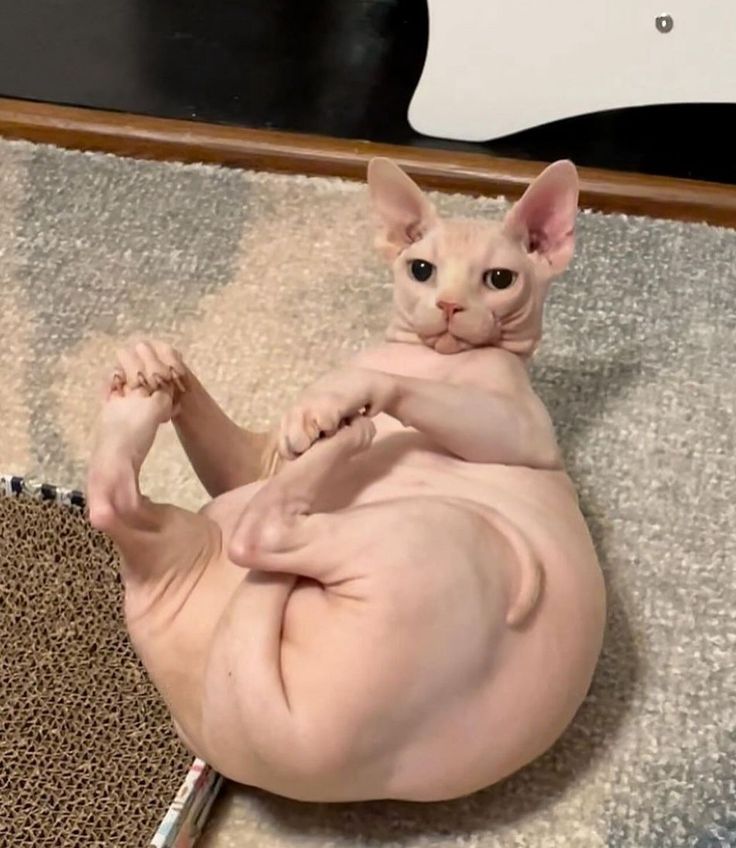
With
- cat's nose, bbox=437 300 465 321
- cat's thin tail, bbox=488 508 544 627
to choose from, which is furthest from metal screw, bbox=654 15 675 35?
cat's thin tail, bbox=488 508 544 627

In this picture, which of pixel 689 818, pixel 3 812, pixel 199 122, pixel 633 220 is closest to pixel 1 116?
pixel 199 122

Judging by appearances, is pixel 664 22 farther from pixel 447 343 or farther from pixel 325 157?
pixel 447 343

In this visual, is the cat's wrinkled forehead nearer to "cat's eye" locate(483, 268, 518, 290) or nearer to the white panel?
"cat's eye" locate(483, 268, 518, 290)

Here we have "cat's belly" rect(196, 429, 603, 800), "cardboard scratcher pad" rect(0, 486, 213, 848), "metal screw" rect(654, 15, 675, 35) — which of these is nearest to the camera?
"cat's belly" rect(196, 429, 603, 800)

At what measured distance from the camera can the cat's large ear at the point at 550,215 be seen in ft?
2.56

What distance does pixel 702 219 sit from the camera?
120 cm

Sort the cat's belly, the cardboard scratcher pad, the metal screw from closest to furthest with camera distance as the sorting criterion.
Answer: the cat's belly → the cardboard scratcher pad → the metal screw

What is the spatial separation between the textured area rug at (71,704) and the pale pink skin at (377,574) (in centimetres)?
7

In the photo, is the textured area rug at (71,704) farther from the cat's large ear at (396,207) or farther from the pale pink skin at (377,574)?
the cat's large ear at (396,207)

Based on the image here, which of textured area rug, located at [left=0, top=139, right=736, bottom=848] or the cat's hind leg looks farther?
textured area rug, located at [left=0, top=139, right=736, bottom=848]

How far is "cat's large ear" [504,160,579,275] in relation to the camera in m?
0.78

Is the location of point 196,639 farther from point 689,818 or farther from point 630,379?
point 630,379

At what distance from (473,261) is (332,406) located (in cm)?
15

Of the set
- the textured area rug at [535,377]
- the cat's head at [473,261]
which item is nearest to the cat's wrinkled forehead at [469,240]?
the cat's head at [473,261]
